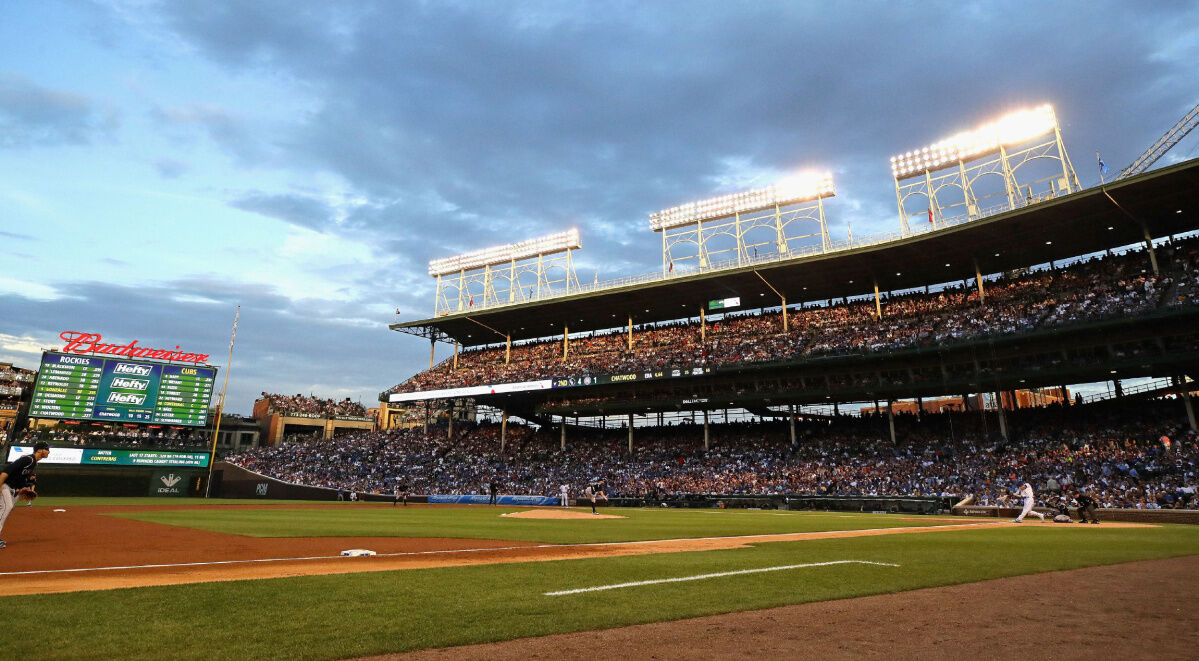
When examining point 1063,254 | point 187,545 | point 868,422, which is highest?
point 1063,254

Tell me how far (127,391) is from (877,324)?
1923 inches

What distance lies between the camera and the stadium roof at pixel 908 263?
3042cm

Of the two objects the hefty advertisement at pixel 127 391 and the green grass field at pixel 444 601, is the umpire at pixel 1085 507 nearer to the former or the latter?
the green grass field at pixel 444 601

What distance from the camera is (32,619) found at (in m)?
4.84

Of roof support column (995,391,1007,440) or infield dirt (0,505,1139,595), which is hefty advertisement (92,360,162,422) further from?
roof support column (995,391,1007,440)

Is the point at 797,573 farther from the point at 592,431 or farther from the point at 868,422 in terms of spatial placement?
the point at 592,431

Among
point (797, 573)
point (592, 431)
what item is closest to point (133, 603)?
point (797, 573)

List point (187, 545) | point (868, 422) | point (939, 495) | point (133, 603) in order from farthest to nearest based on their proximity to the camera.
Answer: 1. point (868, 422)
2. point (939, 495)
3. point (187, 545)
4. point (133, 603)

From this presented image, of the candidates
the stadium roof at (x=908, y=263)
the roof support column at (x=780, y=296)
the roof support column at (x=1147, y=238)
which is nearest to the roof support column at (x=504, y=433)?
the stadium roof at (x=908, y=263)

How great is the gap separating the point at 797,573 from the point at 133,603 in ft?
22.9

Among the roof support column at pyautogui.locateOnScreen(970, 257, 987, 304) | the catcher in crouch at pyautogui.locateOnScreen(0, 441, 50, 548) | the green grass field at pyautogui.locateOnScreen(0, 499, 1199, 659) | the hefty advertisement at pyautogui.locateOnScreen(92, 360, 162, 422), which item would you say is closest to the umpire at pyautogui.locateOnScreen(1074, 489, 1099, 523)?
the green grass field at pyautogui.locateOnScreen(0, 499, 1199, 659)

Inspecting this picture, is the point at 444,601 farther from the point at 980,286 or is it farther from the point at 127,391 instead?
the point at 127,391

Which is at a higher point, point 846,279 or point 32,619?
point 846,279

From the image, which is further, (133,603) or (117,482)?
(117,482)
